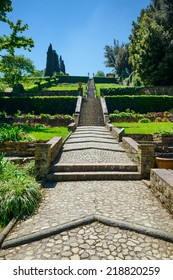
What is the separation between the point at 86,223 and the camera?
189 inches

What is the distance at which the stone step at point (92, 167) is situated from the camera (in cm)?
852

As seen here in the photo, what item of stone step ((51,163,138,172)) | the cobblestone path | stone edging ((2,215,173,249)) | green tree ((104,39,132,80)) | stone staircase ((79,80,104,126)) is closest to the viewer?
the cobblestone path

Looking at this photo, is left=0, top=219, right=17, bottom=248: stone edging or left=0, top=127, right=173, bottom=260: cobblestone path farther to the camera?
left=0, top=219, right=17, bottom=248: stone edging

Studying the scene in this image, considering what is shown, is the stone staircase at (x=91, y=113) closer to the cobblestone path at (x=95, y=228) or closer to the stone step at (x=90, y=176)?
the stone step at (x=90, y=176)

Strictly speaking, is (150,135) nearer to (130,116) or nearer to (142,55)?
(130,116)

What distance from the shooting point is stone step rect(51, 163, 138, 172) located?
8.52 metres

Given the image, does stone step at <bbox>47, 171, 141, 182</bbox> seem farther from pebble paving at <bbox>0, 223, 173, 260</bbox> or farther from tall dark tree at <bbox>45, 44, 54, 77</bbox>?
tall dark tree at <bbox>45, 44, 54, 77</bbox>

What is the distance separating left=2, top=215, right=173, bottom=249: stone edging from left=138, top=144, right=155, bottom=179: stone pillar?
11.7 feet

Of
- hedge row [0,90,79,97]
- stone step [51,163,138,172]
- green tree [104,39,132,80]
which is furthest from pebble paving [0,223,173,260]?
green tree [104,39,132,80]

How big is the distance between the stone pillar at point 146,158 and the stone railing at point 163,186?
1.11 meters

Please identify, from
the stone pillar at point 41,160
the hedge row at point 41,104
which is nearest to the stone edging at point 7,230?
the stone pillar at point 41,160

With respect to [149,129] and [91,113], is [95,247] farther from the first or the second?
[91,113]

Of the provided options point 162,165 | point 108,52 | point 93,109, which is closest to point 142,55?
point 93,109
